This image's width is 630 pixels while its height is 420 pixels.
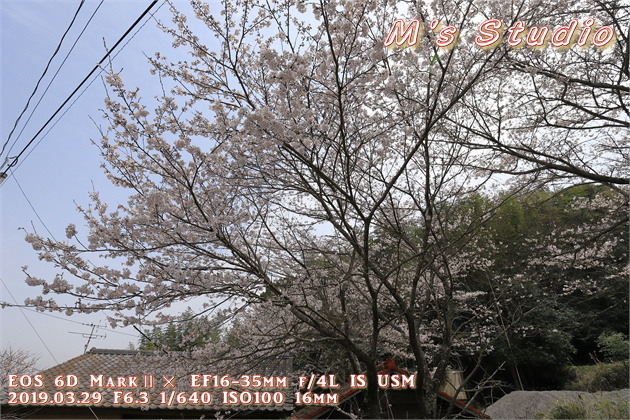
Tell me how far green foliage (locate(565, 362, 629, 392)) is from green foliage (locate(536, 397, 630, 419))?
7.68 m

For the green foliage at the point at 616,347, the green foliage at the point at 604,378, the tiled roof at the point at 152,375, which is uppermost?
the tiled roof at the point at 152,375

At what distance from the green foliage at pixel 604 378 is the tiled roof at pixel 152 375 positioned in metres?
9.07

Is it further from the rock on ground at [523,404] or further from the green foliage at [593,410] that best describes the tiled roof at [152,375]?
the rock on ground at [523,404]

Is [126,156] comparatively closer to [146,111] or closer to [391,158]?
[146,111]

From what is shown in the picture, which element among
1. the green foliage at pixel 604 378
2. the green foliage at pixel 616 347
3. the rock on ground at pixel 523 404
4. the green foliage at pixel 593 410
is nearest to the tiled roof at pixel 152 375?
the green foliage at pixel 593 410

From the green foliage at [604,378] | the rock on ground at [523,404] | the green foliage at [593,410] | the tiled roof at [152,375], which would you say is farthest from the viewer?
the green foliage at [604,378]

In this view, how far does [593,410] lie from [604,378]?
9.37 metres

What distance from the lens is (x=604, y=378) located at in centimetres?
1209

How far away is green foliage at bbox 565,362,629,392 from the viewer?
38.5ft

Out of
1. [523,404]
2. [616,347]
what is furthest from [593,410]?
[616,347]

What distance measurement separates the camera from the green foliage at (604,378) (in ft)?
38.5

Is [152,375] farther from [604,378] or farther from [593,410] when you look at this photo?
[604,378]

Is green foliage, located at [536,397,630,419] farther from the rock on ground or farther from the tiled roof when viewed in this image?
the tiled roof

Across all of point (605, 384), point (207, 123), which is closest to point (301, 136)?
point (207, 123)
